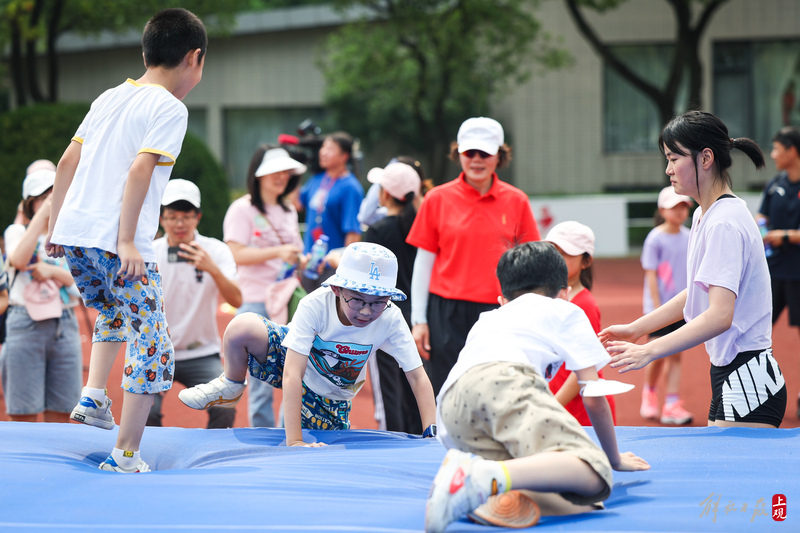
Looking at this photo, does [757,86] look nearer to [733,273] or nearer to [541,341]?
[733,273]

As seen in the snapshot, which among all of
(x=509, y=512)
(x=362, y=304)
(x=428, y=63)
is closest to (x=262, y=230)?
(x=362, y=304)

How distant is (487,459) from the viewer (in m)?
2.68

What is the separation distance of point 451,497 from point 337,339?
1.46 meters

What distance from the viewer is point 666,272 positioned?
21.0 feet

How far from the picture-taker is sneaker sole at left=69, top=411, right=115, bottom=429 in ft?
11.0

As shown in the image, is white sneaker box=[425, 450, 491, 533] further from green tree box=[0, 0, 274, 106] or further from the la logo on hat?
green tree box=[0, 0, 274, 106]

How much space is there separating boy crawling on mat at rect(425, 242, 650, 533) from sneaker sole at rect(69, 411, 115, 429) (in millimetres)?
1555

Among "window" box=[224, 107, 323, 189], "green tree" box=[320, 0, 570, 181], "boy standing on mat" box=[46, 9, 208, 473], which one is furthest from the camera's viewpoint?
"window" box=[224, 107, 323, 189]

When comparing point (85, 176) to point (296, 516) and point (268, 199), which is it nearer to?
point (296, 516)

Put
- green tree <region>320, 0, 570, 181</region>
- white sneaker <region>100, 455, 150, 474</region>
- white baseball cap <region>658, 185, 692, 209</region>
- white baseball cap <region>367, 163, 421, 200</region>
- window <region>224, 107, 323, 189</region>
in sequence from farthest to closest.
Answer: window <region>224, 107, 323, 189</region>, green tree <region>320, 0, 570, 181</region>, white baseball cap <region>658, 185, 692, 209</region>, white baseball cap <region>367, 163, 421, 200</region>, white sneaker <region>100, 455, 150, 474</region>

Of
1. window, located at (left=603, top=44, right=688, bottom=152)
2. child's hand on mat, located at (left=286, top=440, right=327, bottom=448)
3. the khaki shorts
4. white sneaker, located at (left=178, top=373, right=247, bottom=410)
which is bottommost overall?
child's hand on mat, located at (left=286, top=440, right=327, bottom=448)

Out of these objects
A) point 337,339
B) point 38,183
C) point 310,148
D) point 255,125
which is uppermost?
point 255,125

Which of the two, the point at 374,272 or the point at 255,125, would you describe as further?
the point at 255,125

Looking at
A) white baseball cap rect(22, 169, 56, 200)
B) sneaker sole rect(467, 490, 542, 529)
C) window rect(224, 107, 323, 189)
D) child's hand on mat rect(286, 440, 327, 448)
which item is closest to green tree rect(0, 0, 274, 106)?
window rect(224, 107, 323, 189)
